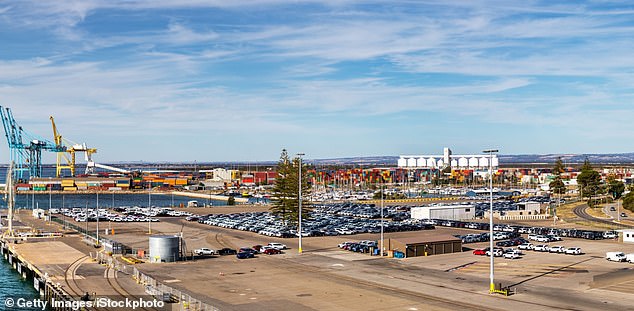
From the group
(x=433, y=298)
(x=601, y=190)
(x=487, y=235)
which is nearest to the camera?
(x=433, y=298)

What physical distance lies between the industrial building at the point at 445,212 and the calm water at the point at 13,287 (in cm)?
7119

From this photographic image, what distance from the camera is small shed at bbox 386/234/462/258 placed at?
67562mm

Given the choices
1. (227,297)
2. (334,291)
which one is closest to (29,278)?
(227,297)

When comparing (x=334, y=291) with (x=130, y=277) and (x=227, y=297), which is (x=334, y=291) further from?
(x=130, y=277)

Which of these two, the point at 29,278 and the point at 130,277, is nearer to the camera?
the point at 130,277

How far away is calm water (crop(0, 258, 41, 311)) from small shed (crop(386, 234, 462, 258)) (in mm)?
34849

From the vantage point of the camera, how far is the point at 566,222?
109500 mm

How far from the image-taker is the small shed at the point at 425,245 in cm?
6756

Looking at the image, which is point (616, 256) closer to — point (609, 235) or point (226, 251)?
point (609, 235)

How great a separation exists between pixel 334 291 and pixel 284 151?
6359cm

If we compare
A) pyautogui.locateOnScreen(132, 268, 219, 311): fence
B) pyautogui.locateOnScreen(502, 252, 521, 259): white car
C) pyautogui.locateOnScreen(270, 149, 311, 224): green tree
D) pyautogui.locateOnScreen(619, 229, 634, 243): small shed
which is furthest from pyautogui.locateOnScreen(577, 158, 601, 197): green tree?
pyautogui.locateOnScreen(132, 268, 219, 311): fence

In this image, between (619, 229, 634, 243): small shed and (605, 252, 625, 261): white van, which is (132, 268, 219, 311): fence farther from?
(619, 229, 634, 243): small shed

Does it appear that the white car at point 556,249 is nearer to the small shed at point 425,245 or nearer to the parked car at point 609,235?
the small shed at point 425,245

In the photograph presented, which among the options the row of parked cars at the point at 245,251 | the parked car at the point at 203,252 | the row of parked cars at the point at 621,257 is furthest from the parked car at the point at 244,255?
the row of parked cars at the point at 621,257
